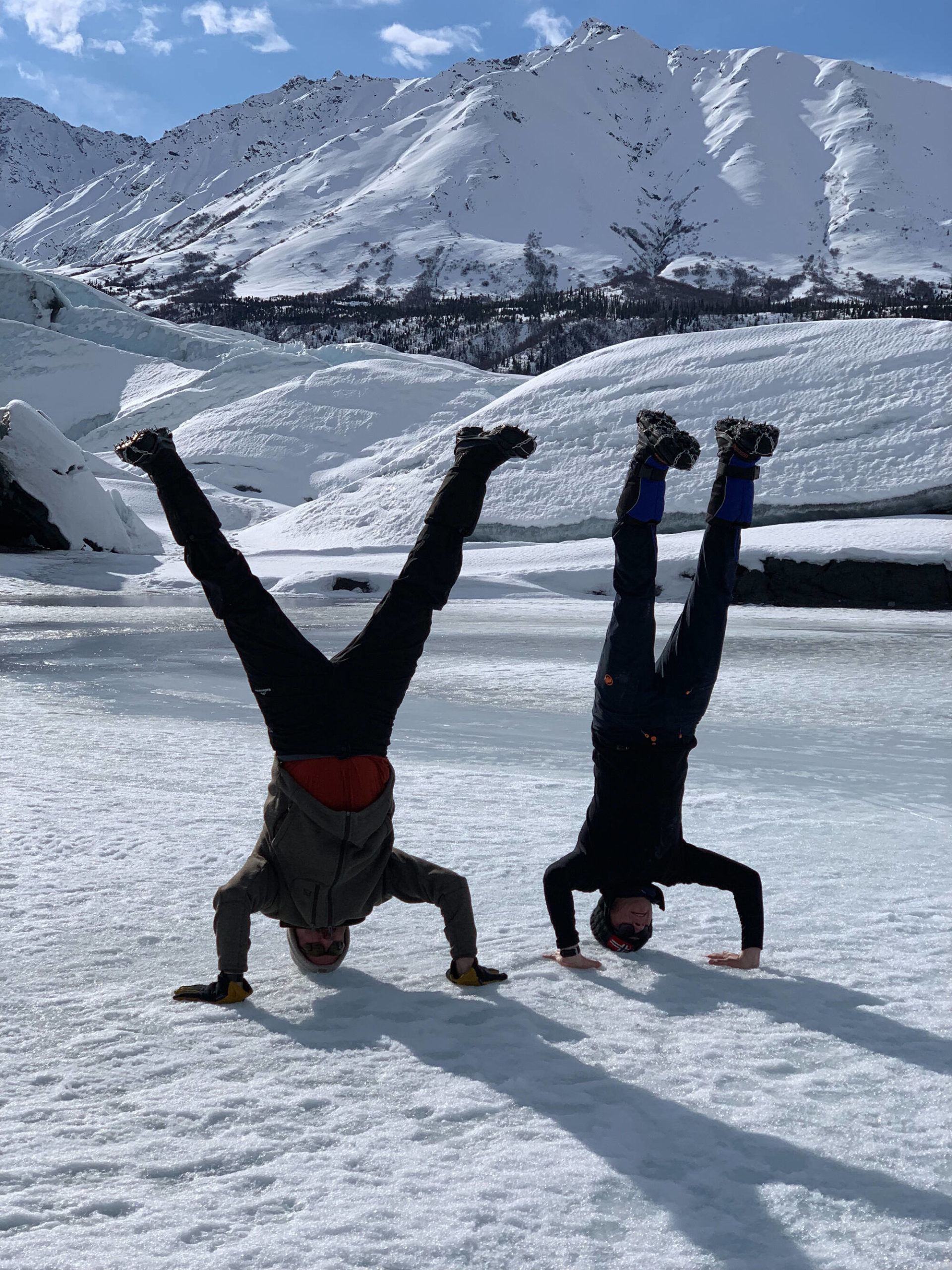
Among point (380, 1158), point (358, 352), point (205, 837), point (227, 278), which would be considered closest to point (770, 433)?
point (380, 1158)

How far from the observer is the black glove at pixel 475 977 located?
8.57 feet

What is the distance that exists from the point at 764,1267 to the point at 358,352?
53.0 meters

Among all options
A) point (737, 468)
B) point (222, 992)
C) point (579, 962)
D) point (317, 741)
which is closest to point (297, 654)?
point (317, 741)

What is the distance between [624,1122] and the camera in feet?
6.59

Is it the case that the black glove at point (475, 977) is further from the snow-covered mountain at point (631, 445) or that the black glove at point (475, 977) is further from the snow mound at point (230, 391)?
the snow mound at point (230, 391)

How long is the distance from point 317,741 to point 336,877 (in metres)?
0.31

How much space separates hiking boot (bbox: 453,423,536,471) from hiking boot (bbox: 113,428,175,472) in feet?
2.22

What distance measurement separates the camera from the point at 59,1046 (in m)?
2.28

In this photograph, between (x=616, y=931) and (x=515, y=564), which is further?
(x=515, y=564)

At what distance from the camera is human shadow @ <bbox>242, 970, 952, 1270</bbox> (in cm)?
174

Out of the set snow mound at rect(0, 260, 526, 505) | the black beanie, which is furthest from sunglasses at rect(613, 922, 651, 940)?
snow mound at rect(0, 260, 526, 505)

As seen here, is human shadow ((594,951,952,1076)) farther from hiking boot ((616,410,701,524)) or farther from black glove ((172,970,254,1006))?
hiking boot ((616,410,701,524))

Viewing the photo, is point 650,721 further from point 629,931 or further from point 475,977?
point 475,977

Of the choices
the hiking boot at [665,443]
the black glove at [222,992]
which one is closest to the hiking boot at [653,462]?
the hiking boot at [665,443]
